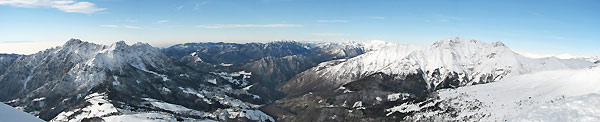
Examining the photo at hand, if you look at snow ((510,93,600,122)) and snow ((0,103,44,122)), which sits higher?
snow ((0,103,44,122))

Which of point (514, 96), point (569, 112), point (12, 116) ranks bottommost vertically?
point (514, 96)

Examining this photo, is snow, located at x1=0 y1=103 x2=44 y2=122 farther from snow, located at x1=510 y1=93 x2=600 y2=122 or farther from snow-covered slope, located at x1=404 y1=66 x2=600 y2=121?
snow-covered slope, located at x1=404 y1=66 x2=600 y2=121

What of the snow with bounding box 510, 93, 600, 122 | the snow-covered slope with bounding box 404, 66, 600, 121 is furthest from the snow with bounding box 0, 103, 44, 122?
the snow-covered slope with bounding box 404, 66, 600, 121

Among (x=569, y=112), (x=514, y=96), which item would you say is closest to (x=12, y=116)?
(x=569, y=112)

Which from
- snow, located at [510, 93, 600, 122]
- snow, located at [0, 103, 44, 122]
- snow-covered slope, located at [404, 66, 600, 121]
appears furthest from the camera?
snow-covered slope, located at [404, 66, 600, 121]

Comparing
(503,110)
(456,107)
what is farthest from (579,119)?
(456,107)

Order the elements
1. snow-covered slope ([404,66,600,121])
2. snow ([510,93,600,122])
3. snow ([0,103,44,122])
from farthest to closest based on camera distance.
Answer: snow-covered slope ([404,66,600,121])
snow ([510,93,600,122])
snow ([0,103,44,122])

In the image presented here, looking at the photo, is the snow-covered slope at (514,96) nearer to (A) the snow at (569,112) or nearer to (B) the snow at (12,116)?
(A) the snow at (569,112)

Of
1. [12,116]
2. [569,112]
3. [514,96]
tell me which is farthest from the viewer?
[514,96]

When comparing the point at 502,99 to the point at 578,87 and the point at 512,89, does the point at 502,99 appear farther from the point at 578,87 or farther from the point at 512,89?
the point at 578,87

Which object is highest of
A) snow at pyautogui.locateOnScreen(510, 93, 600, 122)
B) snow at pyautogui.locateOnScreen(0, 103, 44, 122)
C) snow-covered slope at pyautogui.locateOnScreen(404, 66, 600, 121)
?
snow at pyautogui.locateOnScreen(0, 103, 44, 122)

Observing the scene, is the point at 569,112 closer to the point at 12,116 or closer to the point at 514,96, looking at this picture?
the point at 12,116

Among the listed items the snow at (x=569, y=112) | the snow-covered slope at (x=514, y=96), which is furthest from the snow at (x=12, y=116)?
the snow-covered slope at (x=514, y=96)

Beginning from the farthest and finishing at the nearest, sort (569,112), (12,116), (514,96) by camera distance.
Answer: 1. (514,96)
2. (569,112)
3. (12,116)
